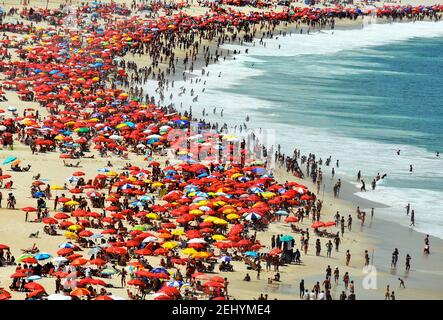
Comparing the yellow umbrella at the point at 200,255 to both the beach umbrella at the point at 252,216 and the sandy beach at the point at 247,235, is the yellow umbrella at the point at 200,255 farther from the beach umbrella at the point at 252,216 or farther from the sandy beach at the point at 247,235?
the beach umbrella at the point at 252,216

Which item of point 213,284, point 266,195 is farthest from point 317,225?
point 213,284

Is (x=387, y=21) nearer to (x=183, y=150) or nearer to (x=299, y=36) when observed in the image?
(x=299, y=36)

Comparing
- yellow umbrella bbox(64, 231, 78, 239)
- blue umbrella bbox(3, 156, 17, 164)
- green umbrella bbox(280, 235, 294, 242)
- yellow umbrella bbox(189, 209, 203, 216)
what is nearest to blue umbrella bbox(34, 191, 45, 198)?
blue umbrella bbox(3, 156, 17, 164)

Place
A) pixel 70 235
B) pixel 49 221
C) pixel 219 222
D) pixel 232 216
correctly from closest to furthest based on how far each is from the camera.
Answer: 1. pixel 70 235
2. pixel 49 221
3. pixel 219 222
4. pixel 232 216

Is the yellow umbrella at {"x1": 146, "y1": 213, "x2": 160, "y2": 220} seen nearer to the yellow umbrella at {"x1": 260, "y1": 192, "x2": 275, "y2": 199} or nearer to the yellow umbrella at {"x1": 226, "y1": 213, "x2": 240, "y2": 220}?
the yellow umbrella at {"x1": 226, "y1": 213, "x2": 240, "y2": 220}

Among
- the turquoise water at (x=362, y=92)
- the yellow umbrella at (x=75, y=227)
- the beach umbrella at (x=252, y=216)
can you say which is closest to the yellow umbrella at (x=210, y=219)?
the beach umbrella at (x=252, y=216)

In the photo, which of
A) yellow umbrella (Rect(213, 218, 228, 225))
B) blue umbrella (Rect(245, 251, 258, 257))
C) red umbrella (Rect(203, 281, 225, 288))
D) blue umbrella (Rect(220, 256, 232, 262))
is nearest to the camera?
red umbrella (Rect(203, 281, 225, 288))

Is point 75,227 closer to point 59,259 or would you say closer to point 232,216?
point 59,259
